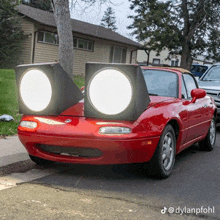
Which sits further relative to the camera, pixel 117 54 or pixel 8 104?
pixel 117 54

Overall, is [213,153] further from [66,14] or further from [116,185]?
[66,14]

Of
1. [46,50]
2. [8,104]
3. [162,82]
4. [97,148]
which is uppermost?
[46,50]

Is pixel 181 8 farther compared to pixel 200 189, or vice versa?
pixel 181 8

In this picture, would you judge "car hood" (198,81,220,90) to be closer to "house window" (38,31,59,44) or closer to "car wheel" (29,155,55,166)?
"car wheel" (29,155,55,166)

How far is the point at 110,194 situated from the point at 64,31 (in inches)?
273

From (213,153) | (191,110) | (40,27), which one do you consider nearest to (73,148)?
(191,110)

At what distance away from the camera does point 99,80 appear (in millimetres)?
4398

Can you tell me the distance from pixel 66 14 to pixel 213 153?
5447 millimetres

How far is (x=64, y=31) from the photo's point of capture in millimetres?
10195

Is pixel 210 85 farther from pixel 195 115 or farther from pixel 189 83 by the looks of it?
pixel 195 115

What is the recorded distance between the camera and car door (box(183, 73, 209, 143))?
223 inches

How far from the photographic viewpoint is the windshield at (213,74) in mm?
10545

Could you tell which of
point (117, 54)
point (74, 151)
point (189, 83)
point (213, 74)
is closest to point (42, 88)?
point (74, 151)

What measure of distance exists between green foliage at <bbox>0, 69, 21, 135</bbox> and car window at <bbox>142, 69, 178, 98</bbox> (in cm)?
287
